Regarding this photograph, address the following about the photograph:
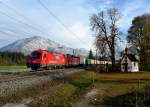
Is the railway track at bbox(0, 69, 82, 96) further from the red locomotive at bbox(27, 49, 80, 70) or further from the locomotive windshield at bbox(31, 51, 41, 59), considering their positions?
the locomotive windshield at bbox(31, 51, 41, 59)

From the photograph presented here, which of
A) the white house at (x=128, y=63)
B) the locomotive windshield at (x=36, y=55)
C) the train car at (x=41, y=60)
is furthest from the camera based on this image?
the white house at (x=128, y=63)

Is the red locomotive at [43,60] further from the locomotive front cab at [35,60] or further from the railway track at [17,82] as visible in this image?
the railway track at [17,82]

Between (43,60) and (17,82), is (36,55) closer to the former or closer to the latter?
(43,60)

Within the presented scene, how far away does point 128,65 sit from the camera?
93.4 metres

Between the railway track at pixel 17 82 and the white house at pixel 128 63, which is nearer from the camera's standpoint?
the railway track at pixel 17 82

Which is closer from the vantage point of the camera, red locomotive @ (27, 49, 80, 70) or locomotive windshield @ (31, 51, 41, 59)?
red locomotive @ (27, 49, 80, 70)

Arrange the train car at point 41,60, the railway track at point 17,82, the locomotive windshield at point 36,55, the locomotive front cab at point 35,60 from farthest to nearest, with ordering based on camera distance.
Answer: the locomotive windshield at point 36,55 → the train car at point 41,60 → the locomotive front cab at point 35,60 → the railway track at point 17,82

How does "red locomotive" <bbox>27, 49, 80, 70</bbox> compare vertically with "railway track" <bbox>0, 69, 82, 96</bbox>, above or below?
above

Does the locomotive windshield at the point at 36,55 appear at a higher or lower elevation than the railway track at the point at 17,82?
higher

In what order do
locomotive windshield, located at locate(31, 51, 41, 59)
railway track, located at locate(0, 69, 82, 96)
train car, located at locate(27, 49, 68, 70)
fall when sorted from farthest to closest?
locomotive windshield, located at locate(31, 51, 41, 59), train car, located at locate(27, 49, 68, 70), railway track, located at locate(0, 69, 82, 96)

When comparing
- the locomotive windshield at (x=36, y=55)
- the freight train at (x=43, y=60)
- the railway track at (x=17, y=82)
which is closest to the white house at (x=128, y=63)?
the freight train at (x=43, y=60)

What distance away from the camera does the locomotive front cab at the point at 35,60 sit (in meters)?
52.6

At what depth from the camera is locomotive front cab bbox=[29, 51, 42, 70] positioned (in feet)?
172

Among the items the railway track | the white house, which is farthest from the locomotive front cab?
the white house
